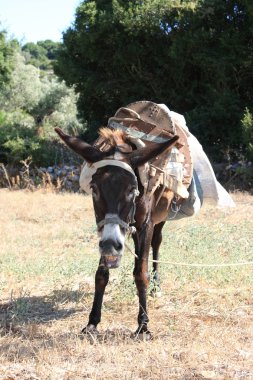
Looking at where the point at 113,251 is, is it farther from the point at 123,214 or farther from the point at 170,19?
the point at 170,19

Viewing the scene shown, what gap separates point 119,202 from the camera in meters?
3.81

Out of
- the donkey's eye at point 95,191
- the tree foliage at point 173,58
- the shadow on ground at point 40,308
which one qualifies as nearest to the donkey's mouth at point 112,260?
the donkey's eye at point 95,191

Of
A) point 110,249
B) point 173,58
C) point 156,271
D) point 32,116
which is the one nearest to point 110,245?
point 110,249

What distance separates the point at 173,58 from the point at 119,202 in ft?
36.9

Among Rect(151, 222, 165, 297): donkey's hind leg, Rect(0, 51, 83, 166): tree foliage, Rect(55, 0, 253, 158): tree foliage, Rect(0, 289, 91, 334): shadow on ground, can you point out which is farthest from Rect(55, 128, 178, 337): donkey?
Rect(0, 51, 83, 166): tree foliage

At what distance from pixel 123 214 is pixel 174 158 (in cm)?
121

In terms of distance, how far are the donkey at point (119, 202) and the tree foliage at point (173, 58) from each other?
33.2 ft

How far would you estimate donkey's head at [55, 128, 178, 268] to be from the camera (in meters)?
3.70

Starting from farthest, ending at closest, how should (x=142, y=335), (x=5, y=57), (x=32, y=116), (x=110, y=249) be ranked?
1. (x=32, y=116)
2. (x=5, y=57)
3. (x=142, y=335)
4. (x=110, y=249)

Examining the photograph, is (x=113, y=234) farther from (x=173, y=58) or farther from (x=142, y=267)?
(x=173, y=58)

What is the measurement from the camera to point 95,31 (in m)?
15.3

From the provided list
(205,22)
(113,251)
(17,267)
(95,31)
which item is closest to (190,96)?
(205,22)

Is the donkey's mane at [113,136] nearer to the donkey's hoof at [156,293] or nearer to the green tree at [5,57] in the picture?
the donkey's hoof at [156,293]

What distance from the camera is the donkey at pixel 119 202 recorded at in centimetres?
374
